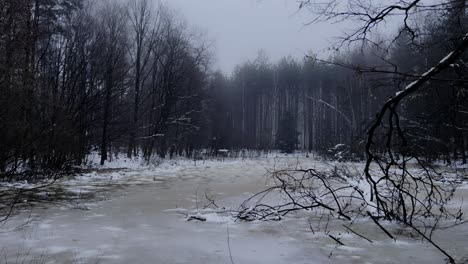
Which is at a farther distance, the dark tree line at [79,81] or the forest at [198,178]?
the dark tree line at [79,81]

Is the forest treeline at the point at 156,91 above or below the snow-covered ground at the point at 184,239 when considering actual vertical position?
above

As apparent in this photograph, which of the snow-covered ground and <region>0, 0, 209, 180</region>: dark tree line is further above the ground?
<region>0, 0, 209, 180</region>: dark tree line

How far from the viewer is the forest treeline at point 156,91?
6180 millimetres

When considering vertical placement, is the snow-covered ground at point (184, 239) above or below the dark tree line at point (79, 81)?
below

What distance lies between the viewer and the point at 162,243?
22.9ft

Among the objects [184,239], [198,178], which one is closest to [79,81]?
[198,178]

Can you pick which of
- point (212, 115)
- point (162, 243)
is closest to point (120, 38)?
point (212, 115)

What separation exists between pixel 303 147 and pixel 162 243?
5894 centimetres

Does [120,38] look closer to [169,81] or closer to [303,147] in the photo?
[169,81]

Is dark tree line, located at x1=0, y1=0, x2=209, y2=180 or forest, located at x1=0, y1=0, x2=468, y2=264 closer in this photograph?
forest, located at x1=0, y1=0, x2=468, y2=264

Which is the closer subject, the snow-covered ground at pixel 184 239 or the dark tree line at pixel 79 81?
the snow-covered ground at pixel 184 239

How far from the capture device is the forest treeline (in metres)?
6.18

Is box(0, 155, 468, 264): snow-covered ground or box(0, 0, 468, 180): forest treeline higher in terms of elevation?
box(0, 0, 468, 180): forest treeline

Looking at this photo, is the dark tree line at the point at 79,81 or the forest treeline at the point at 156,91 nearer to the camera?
the forest treeline at the point at 156,91
